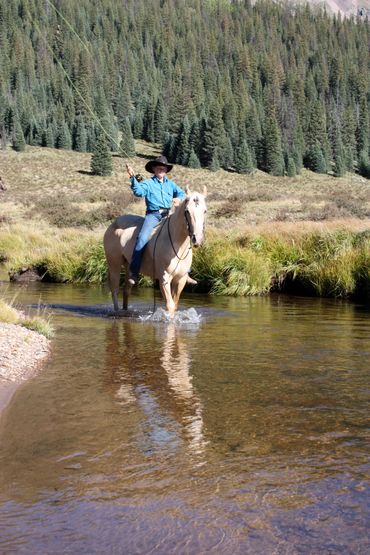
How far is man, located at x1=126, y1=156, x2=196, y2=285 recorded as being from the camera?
11930mm

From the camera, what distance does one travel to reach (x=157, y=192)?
1213 centimetres

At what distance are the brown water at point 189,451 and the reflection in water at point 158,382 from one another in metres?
0.02

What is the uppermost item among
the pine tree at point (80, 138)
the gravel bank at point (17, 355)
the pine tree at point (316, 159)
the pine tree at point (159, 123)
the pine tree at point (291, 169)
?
the pine tree at point (159, 123)

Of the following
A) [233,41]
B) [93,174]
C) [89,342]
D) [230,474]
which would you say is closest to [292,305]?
[89,342]

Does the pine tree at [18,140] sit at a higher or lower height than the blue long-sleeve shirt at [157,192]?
higher

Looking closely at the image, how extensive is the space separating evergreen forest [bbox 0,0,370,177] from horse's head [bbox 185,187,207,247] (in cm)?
8319

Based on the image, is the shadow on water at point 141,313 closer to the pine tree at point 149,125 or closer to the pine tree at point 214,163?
the pine tree at point 214,163

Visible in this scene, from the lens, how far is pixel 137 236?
12312 mm

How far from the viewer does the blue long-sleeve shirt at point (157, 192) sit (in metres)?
11.9

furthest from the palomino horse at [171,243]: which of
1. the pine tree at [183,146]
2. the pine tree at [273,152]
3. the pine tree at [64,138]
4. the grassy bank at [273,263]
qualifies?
the pine tree at [64,138]

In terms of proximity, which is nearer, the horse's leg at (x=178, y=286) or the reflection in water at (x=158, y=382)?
the reflection in water at (x=158, y=382)

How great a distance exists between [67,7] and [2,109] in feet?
263

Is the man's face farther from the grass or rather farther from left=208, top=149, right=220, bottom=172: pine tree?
left=208, top=149, right=220, bottom=172: pine tree

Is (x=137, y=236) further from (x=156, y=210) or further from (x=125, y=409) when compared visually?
(x=125, y=409)
